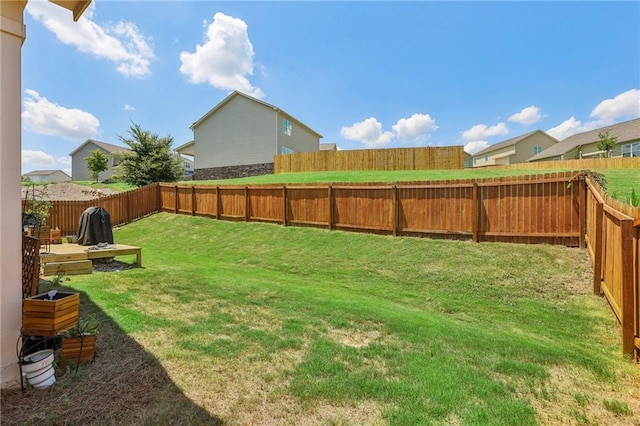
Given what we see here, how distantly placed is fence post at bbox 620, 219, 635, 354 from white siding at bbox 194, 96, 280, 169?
24674 mm

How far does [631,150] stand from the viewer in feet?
95.6

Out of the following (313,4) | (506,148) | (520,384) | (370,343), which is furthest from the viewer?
(506,148)

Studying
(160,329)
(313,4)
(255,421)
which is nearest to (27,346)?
(160,329)

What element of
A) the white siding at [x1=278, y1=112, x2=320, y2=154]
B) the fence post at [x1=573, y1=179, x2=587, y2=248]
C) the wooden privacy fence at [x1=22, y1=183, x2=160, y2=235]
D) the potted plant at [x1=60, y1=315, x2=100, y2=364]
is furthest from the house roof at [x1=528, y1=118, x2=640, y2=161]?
the potted plant at [x1=60, y1=315, x2=100, y2=364]

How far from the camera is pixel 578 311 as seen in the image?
16.6 feet

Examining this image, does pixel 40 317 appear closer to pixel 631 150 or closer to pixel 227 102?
pixel 227 102

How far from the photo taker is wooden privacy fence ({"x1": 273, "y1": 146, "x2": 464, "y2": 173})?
20.1 meters

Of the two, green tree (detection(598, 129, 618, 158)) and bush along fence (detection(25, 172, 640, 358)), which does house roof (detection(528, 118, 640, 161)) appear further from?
bush along fence (detection(25, 172, 640, 358))

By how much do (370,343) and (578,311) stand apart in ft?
12.8

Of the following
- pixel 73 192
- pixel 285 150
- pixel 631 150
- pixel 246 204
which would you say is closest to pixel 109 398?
pixel 246 204

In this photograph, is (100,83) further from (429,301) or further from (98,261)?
(429,301)

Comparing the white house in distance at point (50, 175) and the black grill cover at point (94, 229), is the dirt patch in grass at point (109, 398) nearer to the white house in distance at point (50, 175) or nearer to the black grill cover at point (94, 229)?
the black grill cover at point (94, 229)

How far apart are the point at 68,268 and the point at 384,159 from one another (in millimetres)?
18451

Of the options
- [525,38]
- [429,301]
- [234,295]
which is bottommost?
[429,301]
